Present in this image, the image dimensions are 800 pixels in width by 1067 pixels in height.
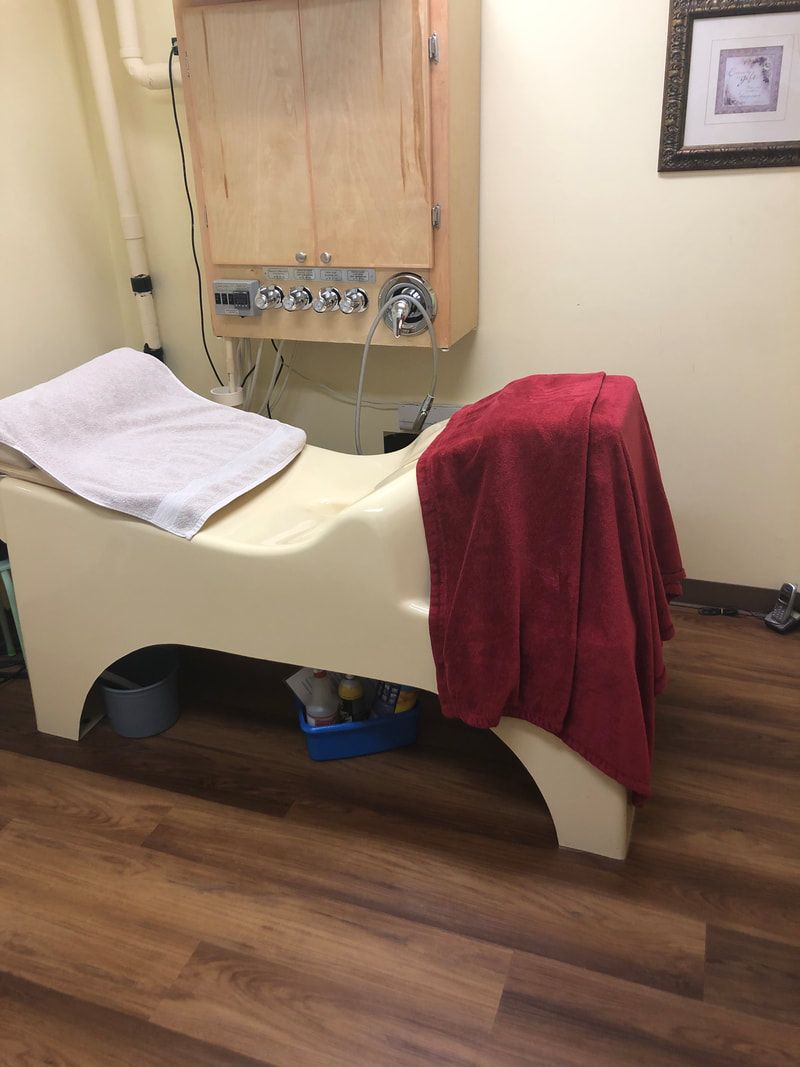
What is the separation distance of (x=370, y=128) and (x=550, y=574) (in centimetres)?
114

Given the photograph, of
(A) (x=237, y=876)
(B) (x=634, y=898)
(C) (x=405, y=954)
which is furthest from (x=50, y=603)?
(B) (x=634, y=898)

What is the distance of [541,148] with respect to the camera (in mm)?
2072

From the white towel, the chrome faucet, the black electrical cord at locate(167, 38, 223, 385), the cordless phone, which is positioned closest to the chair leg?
the white towel

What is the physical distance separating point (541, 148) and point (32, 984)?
2.01 metres

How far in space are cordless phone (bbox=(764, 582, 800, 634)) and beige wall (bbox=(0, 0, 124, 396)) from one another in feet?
6.71

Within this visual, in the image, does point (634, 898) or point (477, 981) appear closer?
point (477, 981)

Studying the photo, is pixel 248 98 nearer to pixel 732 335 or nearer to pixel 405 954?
pixel 732 335

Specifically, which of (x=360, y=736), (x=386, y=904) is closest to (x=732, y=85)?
(x=360, y=736)

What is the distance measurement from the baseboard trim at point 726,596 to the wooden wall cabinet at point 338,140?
96 centimetres

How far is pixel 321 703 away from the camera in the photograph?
1804 mm

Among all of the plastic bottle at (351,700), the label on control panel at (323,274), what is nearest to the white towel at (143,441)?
the label on control panel at (323,274)

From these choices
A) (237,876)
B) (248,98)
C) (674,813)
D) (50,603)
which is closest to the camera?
(237,876)

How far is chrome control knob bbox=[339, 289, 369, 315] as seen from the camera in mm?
2062

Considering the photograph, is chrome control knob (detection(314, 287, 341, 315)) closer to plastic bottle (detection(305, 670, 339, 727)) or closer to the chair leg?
plastic bottle (detection(305, 670, 339, 727))
